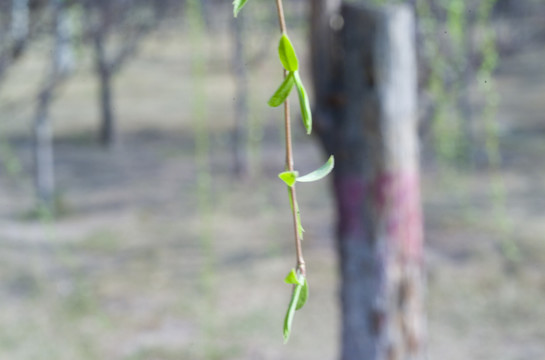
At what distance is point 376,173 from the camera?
5.54ft

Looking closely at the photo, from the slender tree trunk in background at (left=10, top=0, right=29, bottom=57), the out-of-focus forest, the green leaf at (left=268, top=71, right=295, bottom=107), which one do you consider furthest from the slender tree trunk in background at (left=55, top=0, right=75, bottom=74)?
the green leaf at (left=268, top=71, right=295, bottom=107)

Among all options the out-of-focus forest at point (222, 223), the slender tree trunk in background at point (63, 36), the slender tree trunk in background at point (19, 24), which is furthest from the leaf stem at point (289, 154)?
the slender tree trunk in background at point (63, 36)

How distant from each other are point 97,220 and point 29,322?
1.65m

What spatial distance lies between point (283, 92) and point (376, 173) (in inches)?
54.3

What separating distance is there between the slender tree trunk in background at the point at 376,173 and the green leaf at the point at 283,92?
4.48ft

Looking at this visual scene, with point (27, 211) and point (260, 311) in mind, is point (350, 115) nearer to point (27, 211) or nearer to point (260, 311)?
point (260, 311)

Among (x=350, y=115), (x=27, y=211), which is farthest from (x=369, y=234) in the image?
(x=27, y=211)

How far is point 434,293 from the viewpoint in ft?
11.1

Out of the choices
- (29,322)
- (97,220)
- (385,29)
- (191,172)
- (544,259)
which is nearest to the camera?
(385,29)

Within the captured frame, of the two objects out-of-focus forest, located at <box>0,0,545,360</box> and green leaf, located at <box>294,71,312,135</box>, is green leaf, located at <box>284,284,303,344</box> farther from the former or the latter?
out-of-focus forest, located at <box>0,0,545,360</box>

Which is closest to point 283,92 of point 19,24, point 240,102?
point 19,24

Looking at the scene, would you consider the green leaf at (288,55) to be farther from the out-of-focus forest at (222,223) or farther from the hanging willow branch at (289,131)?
the out-of-focus forest at (222,223)

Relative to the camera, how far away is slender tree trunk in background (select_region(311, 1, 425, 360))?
1.67 meters

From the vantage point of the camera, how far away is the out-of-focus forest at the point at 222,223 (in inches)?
113
